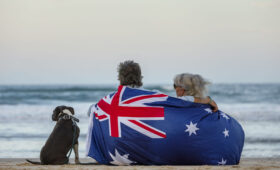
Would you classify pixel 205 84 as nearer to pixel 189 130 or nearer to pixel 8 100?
pixel 189 130

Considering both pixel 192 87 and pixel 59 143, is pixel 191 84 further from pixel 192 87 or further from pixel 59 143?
pixel 59 143

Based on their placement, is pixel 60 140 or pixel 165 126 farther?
pixel 60 140

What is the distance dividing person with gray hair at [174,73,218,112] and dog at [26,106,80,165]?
1.39 meters

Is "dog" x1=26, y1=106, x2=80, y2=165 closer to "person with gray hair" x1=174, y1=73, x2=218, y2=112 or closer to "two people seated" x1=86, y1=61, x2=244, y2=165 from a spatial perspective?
"two people seated" x1=86, y1=61, x2=244, y2=165

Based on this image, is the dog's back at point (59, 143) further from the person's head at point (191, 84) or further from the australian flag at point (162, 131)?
the person's head at point (191, 84)

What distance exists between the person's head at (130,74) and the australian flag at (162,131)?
0.09 metres

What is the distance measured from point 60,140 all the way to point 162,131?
127 centimetres

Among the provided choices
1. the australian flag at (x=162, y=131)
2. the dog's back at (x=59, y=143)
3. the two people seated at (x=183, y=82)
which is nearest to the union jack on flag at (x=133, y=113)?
the australian flag at (x=162, y=131)

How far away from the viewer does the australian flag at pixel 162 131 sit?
410cm

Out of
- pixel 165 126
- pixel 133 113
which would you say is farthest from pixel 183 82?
pixel 133 113

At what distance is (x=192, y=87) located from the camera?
13.7 feet

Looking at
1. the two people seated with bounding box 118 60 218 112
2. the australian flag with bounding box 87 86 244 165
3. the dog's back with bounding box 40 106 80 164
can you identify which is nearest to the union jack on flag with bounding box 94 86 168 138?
the australian flag with bounding box 87 86 244 165

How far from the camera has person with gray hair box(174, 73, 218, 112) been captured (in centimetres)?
414

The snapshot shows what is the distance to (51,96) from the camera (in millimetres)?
24578
